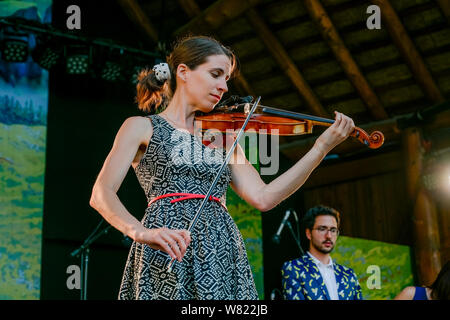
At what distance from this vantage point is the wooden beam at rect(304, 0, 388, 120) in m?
6.46

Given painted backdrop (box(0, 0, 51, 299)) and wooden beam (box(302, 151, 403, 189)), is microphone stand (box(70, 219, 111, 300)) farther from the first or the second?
wooden beam (box(302, 151, 403, 189))

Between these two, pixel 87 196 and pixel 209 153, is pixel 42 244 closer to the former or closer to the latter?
pixel 87 196

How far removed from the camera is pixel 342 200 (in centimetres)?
773

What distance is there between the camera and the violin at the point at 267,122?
242cm

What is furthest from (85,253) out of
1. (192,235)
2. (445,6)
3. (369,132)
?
(192,235)

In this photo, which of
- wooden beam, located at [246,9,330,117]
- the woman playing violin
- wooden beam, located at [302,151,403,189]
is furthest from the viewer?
wooden beam, located at [302,151,403,189]

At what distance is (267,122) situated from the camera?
2.78 meters

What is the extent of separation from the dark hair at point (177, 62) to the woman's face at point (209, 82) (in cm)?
2

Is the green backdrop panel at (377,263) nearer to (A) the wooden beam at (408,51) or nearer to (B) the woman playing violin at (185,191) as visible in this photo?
(A) the wooden beam at (408,51)

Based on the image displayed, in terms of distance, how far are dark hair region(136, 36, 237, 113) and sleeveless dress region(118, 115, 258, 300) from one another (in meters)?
0.22

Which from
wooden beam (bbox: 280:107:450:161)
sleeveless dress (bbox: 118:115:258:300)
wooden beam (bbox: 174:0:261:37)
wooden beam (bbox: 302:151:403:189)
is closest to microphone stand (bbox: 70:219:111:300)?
wooden beam (bbox: 174:0:261:37)

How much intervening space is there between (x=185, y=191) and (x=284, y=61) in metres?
5.11

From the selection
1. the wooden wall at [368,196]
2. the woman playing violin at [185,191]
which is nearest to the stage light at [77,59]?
the wooden wall at [368,196]
